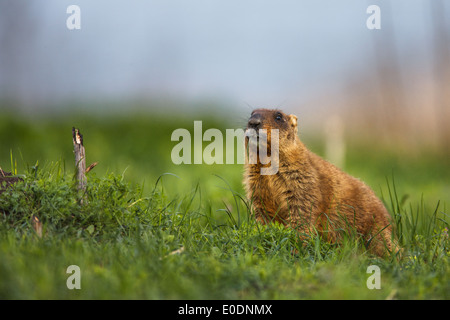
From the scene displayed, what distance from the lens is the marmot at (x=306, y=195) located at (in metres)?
4.61

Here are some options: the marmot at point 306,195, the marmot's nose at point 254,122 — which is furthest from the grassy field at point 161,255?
the marmot's nose at point 254,122

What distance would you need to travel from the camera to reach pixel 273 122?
4.94 metres

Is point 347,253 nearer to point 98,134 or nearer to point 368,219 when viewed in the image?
point 368,219

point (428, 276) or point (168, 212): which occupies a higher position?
point (168, 212)

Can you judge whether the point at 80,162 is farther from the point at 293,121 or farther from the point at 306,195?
the point at 293,121

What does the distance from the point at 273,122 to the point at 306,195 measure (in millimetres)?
794

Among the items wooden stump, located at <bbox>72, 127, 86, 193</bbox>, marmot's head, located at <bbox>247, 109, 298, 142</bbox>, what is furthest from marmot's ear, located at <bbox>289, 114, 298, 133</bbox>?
wooden stump, located at <bbox>72, 127, 86, 193</bbox>

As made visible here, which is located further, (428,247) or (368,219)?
(368,219)

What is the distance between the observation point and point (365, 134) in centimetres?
1259

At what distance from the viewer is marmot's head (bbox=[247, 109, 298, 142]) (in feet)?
15.8
